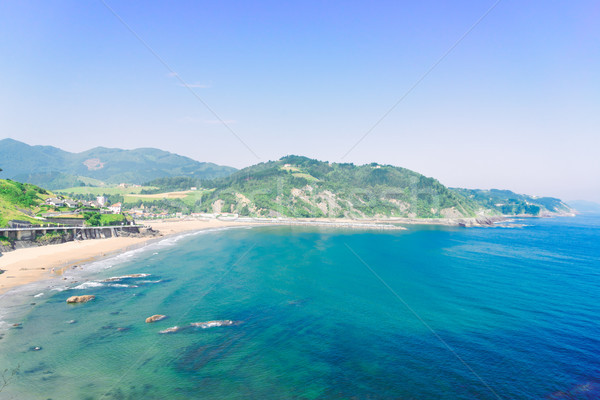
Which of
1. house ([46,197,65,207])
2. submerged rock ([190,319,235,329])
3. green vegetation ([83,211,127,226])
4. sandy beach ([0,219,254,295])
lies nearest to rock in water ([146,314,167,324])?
submerged rock ([190,319,235,329])

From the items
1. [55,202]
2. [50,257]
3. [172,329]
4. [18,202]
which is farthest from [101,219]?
[172,329]

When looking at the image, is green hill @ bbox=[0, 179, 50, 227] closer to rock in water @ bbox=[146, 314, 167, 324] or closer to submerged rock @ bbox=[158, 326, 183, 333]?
rock in water @ bbox=[146, 314, 167, 324]

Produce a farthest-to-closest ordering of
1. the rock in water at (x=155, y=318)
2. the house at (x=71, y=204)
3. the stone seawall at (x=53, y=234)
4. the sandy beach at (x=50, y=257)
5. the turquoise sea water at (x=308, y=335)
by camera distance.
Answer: the house at (x=71, y=204) < the stone seawall at (x=53, y=234) < the sandy beach at (x=50, y=257) < the rock in water at (x=155, y=318) < the turquoise sea water at (x=308, y=335)

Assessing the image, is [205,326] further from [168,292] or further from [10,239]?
[10,239]

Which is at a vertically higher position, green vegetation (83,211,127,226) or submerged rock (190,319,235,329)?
green vegetation (83,211,127,226)

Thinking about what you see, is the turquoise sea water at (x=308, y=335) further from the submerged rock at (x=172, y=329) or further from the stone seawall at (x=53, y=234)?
the stone seawall at (x=53, y=234)

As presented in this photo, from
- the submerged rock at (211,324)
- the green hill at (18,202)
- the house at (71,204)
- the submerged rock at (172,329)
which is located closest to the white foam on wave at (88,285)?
the submerged rock at (172,329)

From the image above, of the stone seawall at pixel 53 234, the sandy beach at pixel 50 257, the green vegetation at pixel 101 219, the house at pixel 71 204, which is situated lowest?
the sandy beach at pixel 50 257
